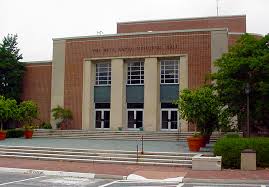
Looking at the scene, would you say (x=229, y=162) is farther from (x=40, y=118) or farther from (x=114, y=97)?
(x=40, y=118)

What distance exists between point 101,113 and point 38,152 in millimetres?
19348

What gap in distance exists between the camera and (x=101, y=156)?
22.0 metres

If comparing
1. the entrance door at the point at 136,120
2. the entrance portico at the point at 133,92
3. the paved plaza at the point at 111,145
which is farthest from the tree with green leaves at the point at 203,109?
the entrance door at the point at 136,120

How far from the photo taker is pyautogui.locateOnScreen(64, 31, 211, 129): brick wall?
39219 mm

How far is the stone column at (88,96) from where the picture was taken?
138 feet

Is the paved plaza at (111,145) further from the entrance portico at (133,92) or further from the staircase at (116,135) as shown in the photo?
the entrance portico at (133,92)

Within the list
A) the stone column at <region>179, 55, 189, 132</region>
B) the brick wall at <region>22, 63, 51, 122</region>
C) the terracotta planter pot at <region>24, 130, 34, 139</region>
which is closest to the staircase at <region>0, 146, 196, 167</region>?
the terracotta planter pot at <region>24, 130, 34, 139</region>

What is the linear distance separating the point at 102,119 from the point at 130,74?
5.25 m

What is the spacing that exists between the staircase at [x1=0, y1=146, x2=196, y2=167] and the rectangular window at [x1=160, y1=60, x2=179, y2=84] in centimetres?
1911

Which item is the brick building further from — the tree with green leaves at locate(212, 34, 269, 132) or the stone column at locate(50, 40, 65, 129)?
the tree with green leaves at locate(212, 34, 269, 132)

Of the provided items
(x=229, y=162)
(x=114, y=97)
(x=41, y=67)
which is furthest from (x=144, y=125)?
(x=229, y=162)

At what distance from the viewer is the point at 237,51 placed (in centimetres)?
2445

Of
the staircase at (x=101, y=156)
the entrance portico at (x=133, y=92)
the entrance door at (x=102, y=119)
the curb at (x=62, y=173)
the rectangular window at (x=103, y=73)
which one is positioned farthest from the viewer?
the rectangular window at (x=103, y=73)

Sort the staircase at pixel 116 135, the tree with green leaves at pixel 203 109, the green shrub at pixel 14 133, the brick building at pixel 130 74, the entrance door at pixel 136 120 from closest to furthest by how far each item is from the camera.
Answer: the tree with green leaves at pixel 203 109 < the staircase at pixel 116 135 < the green shrub at pixel 14 133 < the brick building at pixel 130 74 < the entrance door at pixel 136 120
